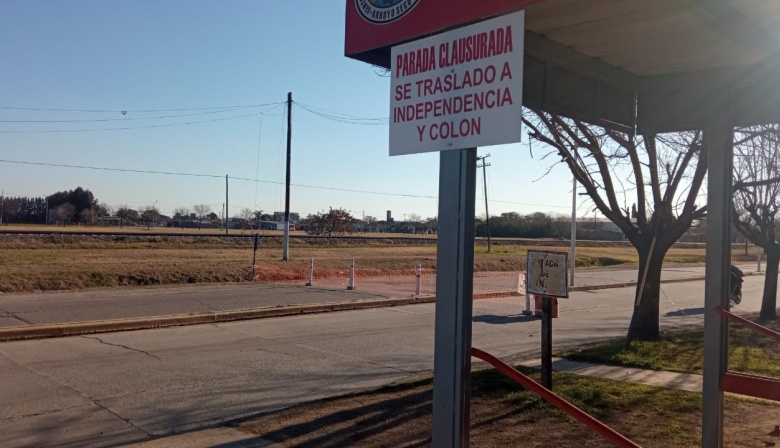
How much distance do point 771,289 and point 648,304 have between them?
6.44 m

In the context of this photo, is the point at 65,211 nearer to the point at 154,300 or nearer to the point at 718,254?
the point at 154,300

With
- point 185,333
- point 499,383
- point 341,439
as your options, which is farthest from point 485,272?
point 341,439

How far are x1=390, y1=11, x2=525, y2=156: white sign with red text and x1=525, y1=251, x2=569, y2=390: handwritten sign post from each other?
3747 mm

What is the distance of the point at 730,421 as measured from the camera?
663cm

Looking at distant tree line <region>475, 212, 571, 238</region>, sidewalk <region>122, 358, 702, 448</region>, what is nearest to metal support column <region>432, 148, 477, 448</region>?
sidewalk <region>122, 358, 702, 448</region>

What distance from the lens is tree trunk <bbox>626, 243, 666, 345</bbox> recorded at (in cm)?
1105

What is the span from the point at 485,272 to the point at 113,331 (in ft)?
82.0

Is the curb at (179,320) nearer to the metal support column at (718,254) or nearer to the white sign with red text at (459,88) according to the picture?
the white sign with red text at (459,88)

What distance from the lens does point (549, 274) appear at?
7582mm

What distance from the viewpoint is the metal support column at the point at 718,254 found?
558 cm

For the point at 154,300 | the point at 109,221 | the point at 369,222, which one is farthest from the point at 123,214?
the point at 154,300

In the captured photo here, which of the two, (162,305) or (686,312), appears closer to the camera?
(162,305)

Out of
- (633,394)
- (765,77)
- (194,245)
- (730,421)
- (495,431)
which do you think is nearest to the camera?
(765,77)

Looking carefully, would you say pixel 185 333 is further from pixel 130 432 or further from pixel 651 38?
pixel 651 38
